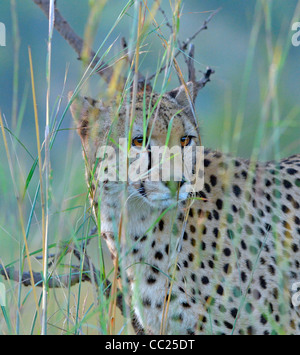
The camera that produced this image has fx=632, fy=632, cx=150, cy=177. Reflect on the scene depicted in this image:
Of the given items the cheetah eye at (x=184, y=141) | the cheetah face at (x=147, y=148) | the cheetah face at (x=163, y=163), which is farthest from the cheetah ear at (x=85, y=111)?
the cheetah eye at (x=184, y=141)

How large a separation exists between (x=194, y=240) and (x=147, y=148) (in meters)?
0.46

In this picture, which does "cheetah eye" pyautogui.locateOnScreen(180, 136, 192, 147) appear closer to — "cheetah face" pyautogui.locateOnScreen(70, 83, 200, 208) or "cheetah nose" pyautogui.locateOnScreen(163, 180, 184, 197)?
"cheetah face" pyautogui.locateOnScreen(70, 83, 200, 208)

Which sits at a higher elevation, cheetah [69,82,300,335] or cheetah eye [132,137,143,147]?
cheetah eye [132,137,143,147]

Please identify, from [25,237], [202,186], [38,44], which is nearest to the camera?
[25,237]

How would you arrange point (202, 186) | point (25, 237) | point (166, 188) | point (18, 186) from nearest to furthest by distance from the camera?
point (25, 237), point (18, 186), point (166, 188), point (202, 186)

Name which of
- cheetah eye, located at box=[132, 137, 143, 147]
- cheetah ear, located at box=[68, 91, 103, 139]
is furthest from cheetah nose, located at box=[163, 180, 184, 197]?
cheetah ear, located at box=[68, 91, 103, 139]

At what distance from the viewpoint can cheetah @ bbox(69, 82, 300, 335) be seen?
2451 mm

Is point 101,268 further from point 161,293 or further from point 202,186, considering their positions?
point 202,186

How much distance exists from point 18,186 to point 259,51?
24.8ft

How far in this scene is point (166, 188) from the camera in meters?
2.28

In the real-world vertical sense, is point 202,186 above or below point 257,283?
above

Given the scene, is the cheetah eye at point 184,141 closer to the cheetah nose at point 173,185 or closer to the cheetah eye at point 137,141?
the cheetah eye at point 137,141

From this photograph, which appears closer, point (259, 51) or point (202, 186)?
point (202, 186)

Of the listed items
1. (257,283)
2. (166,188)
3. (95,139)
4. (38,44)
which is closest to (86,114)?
(95,139)
